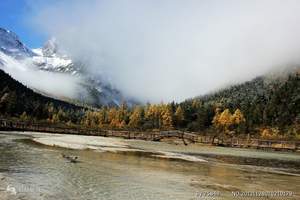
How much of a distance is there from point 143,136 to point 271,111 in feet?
180

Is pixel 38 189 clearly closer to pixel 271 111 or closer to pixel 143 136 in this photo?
pixel 143 136

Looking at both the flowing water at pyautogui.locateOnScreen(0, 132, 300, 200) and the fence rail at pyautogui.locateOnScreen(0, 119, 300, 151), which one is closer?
the flowing water at pyautogui.locateOnScreen(0, 132, 300, 200)

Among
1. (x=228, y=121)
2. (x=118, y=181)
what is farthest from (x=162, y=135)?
(x=118, y=181)

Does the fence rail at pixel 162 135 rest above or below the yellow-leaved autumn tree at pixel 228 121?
below

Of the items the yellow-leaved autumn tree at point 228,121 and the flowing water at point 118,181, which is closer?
the flowing water at point 118,181

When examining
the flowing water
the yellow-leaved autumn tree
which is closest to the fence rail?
the yellow-leaved autumn tree

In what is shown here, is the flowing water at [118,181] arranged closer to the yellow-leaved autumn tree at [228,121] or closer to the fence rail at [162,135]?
the fence rail at [162,135]

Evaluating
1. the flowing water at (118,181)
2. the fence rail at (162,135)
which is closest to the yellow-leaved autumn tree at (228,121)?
the fence rail at (162,135)

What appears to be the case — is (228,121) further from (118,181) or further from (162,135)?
(118,181)

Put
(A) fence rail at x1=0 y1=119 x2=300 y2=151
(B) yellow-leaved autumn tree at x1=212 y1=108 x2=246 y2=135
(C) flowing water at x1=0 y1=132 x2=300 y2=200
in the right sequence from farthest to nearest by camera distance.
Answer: (B) yellow-leaved autumn tree at x1=212 y1=108 x2=246 y2=135, (A) fence rail at x1=0 y1=119 x2=300 y2=151, (C) flowing water at x1=0 y1=132 x2=300 y2=200

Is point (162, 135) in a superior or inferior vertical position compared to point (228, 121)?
inferior

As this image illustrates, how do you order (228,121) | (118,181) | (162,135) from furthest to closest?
(228,121), (162,135), (118,181)

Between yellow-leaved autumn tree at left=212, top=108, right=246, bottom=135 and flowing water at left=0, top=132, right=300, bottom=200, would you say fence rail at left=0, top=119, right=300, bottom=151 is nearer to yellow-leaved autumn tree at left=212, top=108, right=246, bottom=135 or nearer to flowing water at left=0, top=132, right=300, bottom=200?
yellow-leaved autumn tree at left=212, top=108, right=246, bottom=135

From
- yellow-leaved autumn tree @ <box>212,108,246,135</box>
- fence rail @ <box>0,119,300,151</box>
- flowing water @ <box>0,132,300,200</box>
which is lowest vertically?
flowing water @ <box>0,132,300,200</box>
